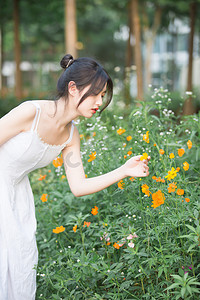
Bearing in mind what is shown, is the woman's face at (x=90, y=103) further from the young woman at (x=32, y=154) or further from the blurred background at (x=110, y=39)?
the blurred background at (x=110, y=39)

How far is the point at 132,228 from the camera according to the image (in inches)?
74.6

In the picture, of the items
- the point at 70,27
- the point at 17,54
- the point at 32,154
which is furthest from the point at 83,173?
the point at 17,54

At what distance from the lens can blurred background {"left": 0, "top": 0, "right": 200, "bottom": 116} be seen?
9039mm

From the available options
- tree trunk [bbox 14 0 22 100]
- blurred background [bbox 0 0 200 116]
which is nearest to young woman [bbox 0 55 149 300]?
blurred background [bbox 0 0 200 116]

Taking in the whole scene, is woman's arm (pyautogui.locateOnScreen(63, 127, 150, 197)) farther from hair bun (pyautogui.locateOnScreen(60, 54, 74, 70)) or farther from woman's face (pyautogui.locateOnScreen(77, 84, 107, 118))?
hair bun (pyautogui.locateOnScreen(60, 54, 74, 70))

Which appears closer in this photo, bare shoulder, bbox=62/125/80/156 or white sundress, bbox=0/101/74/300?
white sundress, bbox=0/101/74/300

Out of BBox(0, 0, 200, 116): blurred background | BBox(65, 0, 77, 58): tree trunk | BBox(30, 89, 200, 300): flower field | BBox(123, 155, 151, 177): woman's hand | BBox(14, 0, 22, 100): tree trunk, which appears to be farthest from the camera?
BBox(14, 0, 22, 100): tree trunk

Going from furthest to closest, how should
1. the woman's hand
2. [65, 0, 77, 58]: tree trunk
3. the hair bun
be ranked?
[65, 0, 77, 58]: tree trunk → the hair bun → the woman's hand

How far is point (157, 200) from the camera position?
5.99ft

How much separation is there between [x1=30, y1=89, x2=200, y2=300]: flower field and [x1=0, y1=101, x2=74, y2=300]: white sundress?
13cm

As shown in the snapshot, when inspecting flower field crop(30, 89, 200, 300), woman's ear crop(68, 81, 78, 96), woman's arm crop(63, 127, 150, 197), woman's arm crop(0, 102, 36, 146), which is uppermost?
woman's ear crop(68, 81, 78, 96)

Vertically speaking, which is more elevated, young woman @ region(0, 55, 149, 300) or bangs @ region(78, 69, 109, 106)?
bangs @ region(78, 69, 109, 106)

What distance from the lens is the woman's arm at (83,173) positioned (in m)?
1.88

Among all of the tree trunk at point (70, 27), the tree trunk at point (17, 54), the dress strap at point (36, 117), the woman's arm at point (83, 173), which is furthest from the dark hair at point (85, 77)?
the tree trunk at point (17, 54)
